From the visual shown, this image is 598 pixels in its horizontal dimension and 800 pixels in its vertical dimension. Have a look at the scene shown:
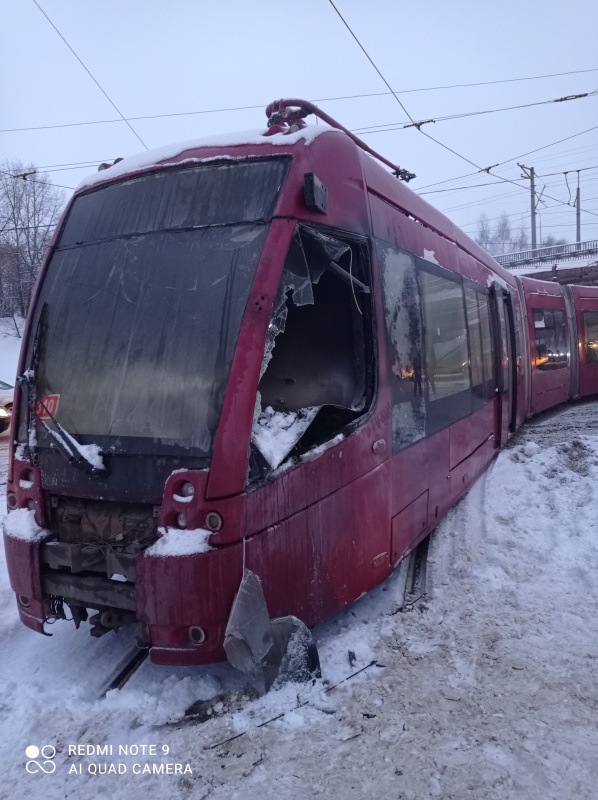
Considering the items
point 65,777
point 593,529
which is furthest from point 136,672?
point 593,529

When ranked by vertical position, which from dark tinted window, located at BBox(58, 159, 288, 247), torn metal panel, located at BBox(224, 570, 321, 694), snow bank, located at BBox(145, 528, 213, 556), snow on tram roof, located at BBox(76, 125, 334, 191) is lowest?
torn metal panel, located at BBox(224, 570, 321, 694)

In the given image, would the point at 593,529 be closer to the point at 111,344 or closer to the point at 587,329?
the point at 111,344

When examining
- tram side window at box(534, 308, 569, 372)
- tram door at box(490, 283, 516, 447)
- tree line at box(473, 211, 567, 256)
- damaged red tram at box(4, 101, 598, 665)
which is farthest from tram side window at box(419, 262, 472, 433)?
tree line at box(473, 211, 567, 256)

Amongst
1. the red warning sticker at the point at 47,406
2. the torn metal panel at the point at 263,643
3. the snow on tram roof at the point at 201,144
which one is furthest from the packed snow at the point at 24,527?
the snow on tram roof at the point at 201,144

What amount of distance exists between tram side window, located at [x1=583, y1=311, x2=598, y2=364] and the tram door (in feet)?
19.7

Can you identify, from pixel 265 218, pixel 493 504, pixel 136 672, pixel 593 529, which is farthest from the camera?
pixel 493 504

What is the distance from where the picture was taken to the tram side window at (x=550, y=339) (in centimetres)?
1142

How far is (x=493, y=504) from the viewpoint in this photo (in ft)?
20.2

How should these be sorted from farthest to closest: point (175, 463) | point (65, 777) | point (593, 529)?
point (593, 529), point (175, 463), point (65, 777)

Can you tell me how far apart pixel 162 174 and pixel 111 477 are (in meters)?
1.91

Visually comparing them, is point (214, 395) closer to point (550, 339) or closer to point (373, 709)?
point (373, 709)

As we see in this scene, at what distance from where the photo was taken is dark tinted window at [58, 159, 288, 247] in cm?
335

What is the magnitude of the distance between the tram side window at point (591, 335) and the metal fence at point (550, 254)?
2872cm

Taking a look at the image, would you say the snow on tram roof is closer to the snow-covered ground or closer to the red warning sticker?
the red warning sticker
